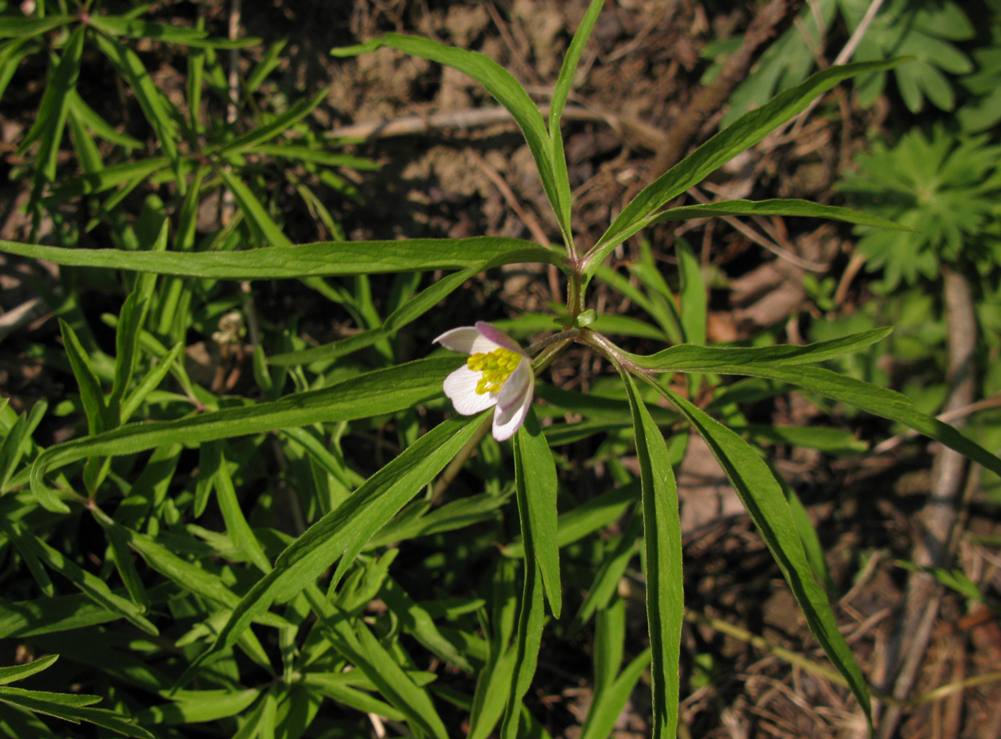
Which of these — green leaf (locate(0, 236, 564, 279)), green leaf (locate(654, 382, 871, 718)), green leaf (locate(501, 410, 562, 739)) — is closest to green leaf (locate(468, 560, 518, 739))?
green leaf (locate(501, 410, 562, 739))

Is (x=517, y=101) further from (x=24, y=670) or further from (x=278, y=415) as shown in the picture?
(x=24, y=670)

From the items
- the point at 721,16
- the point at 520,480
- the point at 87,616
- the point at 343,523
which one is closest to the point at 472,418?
the point at 520,480

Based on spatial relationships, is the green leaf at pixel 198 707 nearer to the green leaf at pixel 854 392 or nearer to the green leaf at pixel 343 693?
the green leaf at pixel 343 693

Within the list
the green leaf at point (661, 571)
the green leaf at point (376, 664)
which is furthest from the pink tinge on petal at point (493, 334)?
the green leaf at point (376, 664)

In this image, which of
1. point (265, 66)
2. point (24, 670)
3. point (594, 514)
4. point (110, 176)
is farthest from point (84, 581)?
point (265, 66)

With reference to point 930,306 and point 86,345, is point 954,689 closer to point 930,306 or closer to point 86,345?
point 930,306
